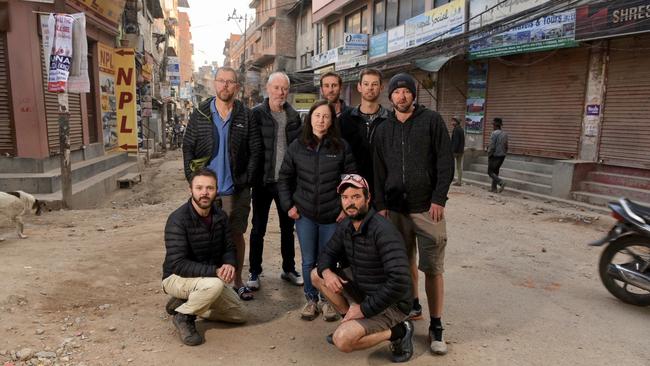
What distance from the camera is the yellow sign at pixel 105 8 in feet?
35.7

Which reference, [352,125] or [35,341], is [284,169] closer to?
[352,125]

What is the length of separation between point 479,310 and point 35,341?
3.54m

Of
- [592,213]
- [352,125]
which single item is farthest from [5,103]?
[592,213]

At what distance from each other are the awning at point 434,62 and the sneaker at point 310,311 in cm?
1025

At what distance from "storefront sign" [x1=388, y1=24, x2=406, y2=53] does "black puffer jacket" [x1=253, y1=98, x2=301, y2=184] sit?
14.7 meters

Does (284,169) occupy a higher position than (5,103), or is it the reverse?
(5,103)

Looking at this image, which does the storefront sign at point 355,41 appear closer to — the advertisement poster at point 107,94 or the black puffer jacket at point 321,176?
the advertisement poster at point 107,94

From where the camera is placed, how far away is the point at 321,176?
139 inches

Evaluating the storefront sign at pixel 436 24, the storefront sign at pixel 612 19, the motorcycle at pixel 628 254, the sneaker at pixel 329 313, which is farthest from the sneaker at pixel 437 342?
the storefront sign at pixel 436 24

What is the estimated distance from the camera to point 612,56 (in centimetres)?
937

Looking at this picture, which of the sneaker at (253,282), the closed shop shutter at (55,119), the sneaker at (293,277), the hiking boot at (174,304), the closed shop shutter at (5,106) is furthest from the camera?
the closed shop shutter at (55,119)

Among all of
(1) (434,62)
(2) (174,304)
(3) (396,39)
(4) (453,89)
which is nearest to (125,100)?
(1) (434,62)

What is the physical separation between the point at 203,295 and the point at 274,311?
0.89 meters

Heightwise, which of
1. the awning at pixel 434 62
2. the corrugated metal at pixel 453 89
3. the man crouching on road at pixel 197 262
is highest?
the awning at pixel 434 62
